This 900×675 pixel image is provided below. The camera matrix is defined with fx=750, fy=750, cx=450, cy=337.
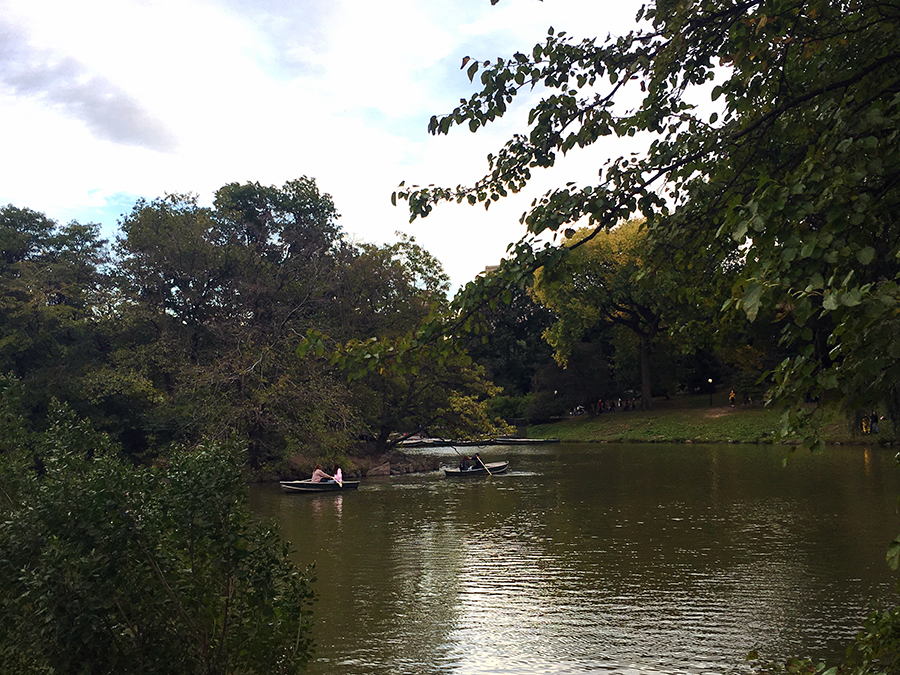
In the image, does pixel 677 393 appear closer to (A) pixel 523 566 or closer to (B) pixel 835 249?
(A) pixel 523 566

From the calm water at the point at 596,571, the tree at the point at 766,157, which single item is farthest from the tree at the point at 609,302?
the tree at the point at 766,157

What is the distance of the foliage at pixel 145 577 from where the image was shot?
4.46 meters

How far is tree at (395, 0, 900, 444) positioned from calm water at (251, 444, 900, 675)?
4.65 metres

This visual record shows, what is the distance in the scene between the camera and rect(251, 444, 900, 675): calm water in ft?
25.8

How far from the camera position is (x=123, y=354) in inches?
1081

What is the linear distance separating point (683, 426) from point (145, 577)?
39.1m

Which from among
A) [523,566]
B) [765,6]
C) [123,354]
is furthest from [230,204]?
[765,6]

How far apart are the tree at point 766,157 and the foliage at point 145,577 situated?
219 cm

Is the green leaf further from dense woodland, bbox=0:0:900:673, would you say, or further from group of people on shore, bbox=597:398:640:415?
group of people on shore, bbox=597:398:640:415

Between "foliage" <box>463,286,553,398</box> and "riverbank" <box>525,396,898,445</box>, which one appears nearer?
"riverbank" <box>525,396,898,445</box>

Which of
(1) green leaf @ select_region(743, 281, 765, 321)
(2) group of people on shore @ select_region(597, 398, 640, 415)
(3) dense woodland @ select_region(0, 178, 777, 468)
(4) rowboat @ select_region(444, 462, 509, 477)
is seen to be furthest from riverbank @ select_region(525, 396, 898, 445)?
(1) green leaf @ select_region(743, 281, 765, 321)

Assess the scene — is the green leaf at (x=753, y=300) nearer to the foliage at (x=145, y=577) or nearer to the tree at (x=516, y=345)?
the foliage at (x=145, y=577)

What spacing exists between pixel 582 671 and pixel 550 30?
19.0ft

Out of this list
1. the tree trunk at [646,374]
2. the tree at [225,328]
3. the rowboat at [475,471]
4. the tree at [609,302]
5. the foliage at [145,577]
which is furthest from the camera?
the tree trunk at [646,374]
